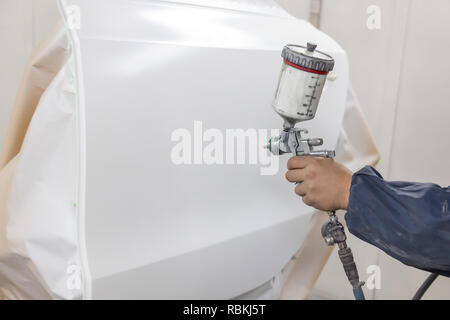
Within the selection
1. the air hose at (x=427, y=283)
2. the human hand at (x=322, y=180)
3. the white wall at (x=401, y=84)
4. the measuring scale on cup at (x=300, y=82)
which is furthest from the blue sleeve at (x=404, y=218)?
the white wall at (x=401, y=84)

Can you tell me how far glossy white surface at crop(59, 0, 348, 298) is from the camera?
0.83 m

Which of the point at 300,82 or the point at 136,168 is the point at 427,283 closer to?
the point at 300,82

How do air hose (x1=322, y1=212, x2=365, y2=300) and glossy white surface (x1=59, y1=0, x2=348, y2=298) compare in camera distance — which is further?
air hose (x1=322, y1=212, x2=365, y2=300)

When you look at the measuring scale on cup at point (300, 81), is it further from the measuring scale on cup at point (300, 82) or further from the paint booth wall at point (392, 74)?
the paint booth wall at point (392, 74)

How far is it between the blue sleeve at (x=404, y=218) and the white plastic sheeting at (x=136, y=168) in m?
0.21

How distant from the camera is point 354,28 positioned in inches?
75.7

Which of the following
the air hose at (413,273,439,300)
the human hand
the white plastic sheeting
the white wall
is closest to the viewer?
the white plastic sheeting

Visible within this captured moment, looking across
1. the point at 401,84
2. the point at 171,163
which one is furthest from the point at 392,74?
the point at 171,163

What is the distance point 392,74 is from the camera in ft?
6.23

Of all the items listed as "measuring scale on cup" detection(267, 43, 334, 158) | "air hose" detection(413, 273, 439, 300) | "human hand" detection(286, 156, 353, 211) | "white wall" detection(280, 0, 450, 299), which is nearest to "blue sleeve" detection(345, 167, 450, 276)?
"human hand" detection(286, 156, 353, 211)

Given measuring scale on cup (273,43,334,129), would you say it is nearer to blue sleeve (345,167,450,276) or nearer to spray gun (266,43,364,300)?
spray gun (266,43,364,300)

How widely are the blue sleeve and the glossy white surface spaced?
0.21 metres

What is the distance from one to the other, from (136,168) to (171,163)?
0.07 m
